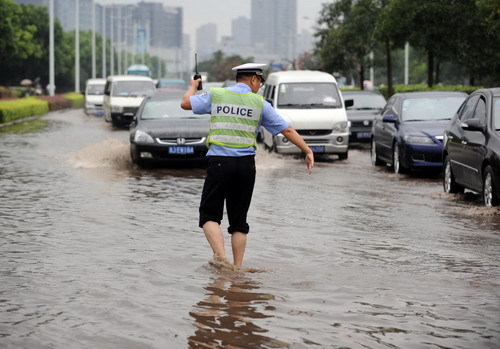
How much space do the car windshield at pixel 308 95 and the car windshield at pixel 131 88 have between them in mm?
15965

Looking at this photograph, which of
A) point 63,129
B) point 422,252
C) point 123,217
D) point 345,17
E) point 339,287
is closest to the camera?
point 339,287

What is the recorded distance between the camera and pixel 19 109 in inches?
1639

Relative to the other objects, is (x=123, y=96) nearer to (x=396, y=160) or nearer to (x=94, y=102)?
(x=94, y=102)

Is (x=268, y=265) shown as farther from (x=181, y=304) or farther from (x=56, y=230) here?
(x=56, y=230)

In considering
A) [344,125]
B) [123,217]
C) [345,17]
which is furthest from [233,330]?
[345,17]

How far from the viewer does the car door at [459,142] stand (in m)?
14.1

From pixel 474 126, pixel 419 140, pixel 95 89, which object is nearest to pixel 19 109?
pixel 95 89

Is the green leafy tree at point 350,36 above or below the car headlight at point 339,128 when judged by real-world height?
above

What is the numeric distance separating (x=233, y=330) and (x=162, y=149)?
12681mm

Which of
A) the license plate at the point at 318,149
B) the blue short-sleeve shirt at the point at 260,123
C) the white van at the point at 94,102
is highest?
the blue short-sleeve shirt at the point at 260,123

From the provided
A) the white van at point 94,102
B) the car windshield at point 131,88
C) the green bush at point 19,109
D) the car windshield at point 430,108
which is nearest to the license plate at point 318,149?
the car windshield at point 430,108

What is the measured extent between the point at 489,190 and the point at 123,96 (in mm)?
26601

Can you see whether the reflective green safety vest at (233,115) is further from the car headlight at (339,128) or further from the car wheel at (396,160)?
the car headlight at (339,128)

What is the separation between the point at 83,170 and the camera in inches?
740
